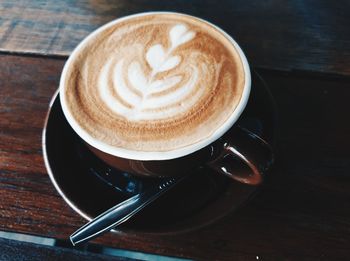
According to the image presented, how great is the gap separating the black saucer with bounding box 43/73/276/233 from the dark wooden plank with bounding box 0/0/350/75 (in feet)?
0.45

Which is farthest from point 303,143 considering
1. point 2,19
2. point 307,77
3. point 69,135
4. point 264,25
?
point 2,19

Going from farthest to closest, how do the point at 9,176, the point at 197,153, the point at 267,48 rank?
the point at 267,48
the point at 9,176
the point at 197,153

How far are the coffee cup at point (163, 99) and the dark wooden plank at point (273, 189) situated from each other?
87mm

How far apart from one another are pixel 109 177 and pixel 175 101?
0.17 meters

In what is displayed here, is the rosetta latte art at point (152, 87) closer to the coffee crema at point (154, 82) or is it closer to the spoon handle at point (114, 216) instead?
the coffee crema at point (154, 82)

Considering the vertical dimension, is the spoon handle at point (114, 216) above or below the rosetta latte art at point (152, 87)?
below

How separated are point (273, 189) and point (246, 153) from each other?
0.40ft

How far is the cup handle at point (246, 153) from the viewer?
556 millimetres

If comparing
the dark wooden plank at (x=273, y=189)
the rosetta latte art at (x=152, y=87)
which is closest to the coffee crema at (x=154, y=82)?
the rosetta latte art at (x=152, y=87)

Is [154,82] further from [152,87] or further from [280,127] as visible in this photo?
[280,127]

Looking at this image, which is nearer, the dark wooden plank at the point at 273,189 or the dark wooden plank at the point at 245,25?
the dark wooden plank at the point at 273,189

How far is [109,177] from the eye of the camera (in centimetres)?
66

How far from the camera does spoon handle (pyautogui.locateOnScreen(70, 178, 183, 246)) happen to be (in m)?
0.56

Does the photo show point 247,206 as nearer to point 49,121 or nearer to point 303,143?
point 303,143
